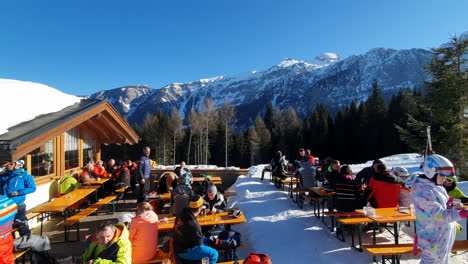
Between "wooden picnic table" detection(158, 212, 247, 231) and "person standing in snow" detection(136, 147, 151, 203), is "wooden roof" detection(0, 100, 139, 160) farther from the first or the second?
"wooden picnic table" detection(158, 212, 247, 231)

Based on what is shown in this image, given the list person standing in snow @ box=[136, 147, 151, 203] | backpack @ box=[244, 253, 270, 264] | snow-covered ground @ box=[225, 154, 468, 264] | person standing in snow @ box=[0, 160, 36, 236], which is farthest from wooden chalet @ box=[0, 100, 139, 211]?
snow-covered ground @ box=[225, 154, 468, 264]

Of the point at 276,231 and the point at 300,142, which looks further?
the point at 300,142

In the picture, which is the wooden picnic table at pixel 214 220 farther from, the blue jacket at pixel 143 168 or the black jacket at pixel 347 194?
the blue jacket at pixel 143 168

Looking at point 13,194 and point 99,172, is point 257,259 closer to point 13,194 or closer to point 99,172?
point 13,194

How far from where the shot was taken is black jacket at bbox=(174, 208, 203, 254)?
3.41 meters

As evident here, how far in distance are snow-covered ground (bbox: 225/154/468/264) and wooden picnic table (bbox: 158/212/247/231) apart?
91 cm

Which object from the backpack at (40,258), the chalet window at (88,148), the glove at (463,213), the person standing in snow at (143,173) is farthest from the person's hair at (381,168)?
the chalet window at (88,148)

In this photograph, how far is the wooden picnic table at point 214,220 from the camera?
14.2 ft

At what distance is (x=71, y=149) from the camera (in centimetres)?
933

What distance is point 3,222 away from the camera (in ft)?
10.7

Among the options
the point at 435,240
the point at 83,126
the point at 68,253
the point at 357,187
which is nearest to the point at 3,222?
the point at 68,253

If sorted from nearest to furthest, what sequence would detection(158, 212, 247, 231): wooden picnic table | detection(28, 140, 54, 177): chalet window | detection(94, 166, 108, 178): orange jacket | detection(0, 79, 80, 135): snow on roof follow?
detection(158, 212, 247, 231): wooden picnic table → detection(0, 79, 80, 135): snow on roof → detection(28, 140, 54, 177): chalet window → detection(94, 166, 108, 178): orange jacket

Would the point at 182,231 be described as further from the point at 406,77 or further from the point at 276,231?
the point at 406,77

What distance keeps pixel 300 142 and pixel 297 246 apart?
4000 cm
